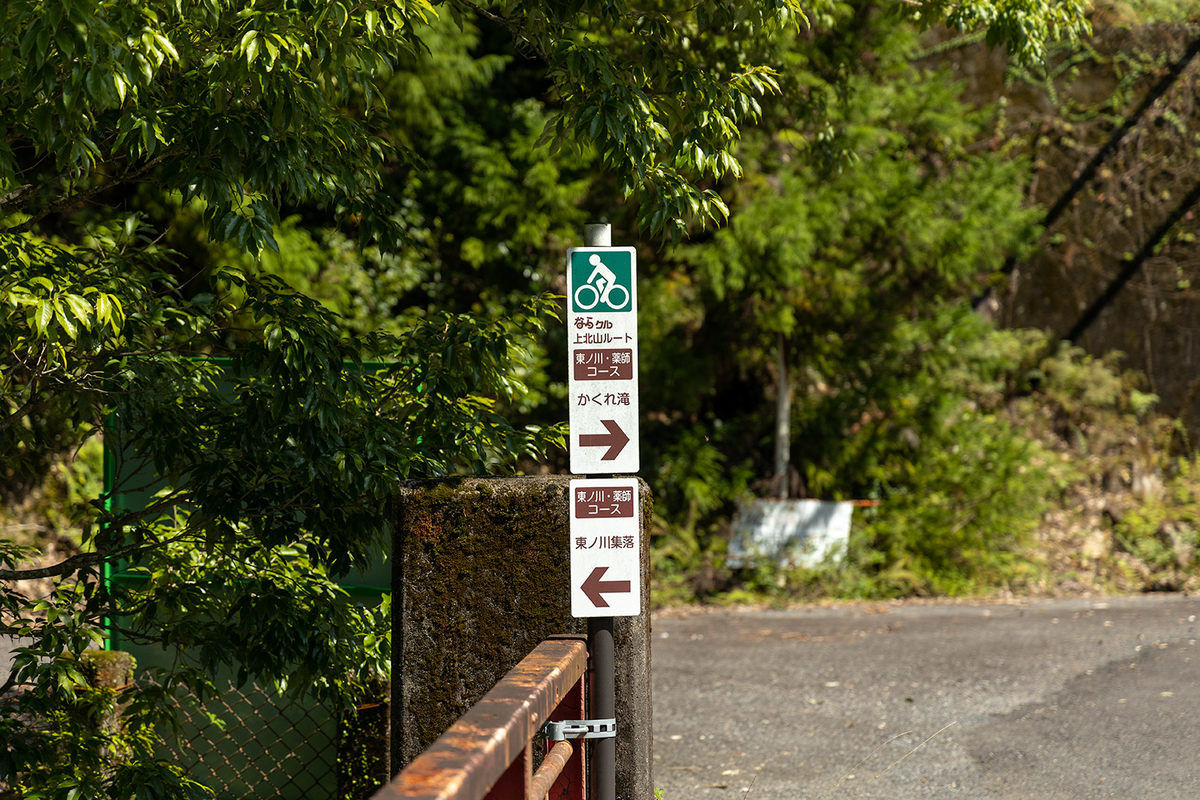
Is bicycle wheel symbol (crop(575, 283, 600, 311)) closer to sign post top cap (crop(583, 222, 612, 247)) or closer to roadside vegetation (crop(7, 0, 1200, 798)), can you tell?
sign post top cap (crop(583, 222, 612, 247))

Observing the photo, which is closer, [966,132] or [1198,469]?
[966,132]

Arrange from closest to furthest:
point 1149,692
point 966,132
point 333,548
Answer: point 333,548 → point 1149,692 → point 966,132

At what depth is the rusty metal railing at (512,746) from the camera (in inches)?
51.5

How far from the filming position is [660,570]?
993 centimetres

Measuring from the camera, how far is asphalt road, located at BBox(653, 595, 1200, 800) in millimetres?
4730

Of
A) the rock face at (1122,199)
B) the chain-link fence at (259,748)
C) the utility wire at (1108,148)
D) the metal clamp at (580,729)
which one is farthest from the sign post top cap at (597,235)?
the rock face at (1122,199)

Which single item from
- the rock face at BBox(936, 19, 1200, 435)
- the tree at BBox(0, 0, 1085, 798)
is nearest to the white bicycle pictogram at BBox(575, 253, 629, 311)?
the tree at BBox(0, 0, 1085, 798)

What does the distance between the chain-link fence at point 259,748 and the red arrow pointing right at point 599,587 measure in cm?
206

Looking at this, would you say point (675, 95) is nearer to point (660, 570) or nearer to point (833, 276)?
point (833, 276)

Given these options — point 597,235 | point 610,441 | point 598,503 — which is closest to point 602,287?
point 597,235

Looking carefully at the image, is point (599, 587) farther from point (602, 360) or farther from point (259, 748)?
point (259, 748)

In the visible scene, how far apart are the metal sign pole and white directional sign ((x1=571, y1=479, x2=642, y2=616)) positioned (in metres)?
0.05

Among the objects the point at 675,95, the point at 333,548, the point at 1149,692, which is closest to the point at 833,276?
the point at 1149,692

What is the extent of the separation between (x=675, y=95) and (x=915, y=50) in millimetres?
8059
